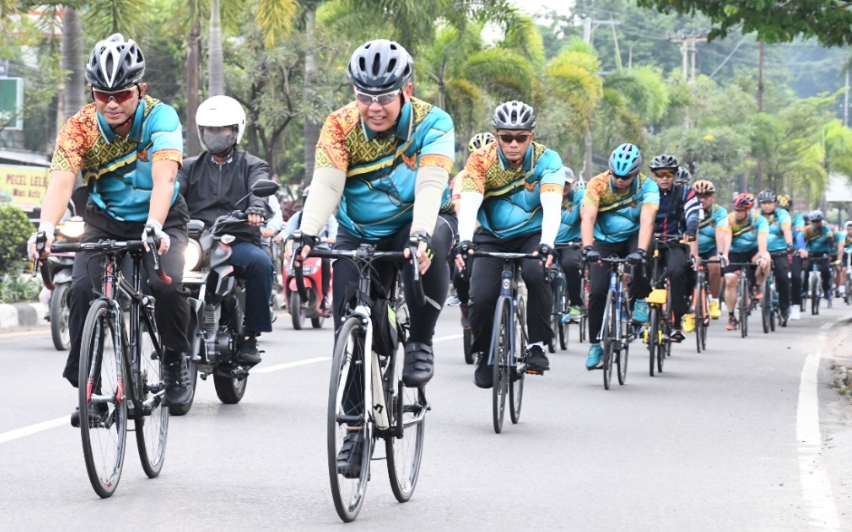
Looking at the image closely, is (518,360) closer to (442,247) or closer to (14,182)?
(442,247)

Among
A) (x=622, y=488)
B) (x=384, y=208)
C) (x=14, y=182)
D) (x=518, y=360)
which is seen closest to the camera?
(x=384, y=208)

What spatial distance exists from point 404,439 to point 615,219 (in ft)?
20.8

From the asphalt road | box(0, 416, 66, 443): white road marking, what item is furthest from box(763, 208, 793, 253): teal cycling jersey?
box(0, 416, 66, 443): white road marking

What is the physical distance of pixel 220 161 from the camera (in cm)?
1027

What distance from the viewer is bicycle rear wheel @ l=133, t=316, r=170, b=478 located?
7092 mm

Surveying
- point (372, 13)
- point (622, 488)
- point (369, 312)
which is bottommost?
point (622, 488)

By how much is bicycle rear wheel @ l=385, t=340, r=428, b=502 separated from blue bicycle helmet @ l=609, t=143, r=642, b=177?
19.0 ft

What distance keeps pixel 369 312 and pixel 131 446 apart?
2430 millimetres

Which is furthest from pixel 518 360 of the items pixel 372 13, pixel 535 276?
pixel 372 13

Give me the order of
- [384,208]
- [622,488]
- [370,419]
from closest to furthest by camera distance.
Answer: [370,419] < [384,208] < [622,488]

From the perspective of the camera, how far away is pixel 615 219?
1316 cm

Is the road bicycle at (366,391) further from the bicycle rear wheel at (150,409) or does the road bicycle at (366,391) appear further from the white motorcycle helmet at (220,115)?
the white motorcycle helmet at (220,115)

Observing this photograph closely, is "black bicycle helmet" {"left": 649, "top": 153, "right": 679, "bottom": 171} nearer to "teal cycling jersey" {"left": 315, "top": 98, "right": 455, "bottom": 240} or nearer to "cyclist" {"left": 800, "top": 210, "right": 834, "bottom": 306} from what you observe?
"teal cycling jersey" {"left": 315, "top": 98, "right": 455, "bottom": 240}

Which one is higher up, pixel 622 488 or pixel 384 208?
pixel 384 208
